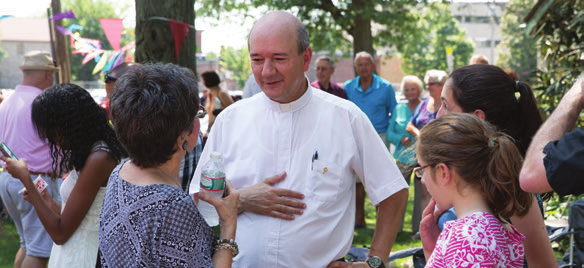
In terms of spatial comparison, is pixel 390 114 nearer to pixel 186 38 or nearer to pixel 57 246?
pixel 186 38

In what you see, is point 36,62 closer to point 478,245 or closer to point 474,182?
point 474,182

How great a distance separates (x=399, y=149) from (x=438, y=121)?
16.4ft

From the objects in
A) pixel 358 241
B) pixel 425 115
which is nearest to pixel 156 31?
pixel 425 115

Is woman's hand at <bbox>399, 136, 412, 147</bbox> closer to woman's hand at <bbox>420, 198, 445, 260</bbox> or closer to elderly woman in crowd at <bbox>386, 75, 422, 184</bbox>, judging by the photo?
elderly woman in crowd at <bbox>386, 75, 422, 184</bbox>

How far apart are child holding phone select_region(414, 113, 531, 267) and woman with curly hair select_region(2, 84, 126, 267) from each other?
171 centimetres

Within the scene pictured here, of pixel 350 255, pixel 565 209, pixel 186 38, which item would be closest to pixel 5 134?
pixel 186 38

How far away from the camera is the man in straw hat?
3.96 m

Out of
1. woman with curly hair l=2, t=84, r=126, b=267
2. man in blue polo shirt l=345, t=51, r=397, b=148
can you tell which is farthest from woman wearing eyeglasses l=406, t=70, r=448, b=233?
woman with curly hair l=2, t=84, r=126, b=267

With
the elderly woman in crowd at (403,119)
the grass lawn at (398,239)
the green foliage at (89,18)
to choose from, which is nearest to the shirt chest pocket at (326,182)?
the grass lawn at (398,239)

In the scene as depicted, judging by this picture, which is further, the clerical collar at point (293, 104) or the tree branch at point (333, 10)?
the tree branch at point (333, 10)

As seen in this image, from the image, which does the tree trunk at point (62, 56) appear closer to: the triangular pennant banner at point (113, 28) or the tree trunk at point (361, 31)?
the triangular pennant banner at point (113, 28)

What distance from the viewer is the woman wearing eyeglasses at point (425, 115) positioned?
6543mm

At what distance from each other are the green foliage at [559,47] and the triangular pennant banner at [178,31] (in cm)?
537

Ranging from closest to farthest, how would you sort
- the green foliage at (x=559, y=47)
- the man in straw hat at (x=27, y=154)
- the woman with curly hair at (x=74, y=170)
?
the woman with curly hair at (x=74, y=170) → the man in straw hat at (x=27, y=154) → the green foliage at (x=559, y=47)
